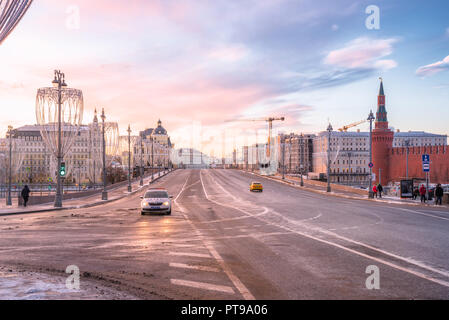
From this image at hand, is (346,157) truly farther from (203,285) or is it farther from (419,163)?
(203,285)

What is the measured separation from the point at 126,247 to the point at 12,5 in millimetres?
7109

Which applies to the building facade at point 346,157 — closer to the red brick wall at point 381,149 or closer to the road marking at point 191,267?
the red brick wall at point 381,149

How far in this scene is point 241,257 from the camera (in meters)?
10.5

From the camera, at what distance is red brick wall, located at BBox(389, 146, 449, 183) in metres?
89.4

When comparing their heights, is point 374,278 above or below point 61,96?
below

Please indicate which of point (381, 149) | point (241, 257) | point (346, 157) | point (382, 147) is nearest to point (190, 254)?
point (241, 257)

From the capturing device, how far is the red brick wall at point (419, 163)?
89.4m

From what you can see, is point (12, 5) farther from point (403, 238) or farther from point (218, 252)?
point (403, 238)

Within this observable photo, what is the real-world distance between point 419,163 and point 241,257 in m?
99.4

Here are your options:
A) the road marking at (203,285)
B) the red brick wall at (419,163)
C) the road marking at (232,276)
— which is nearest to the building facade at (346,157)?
the red brick wall at (419,163)

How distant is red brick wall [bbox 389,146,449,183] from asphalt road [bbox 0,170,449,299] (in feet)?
268
